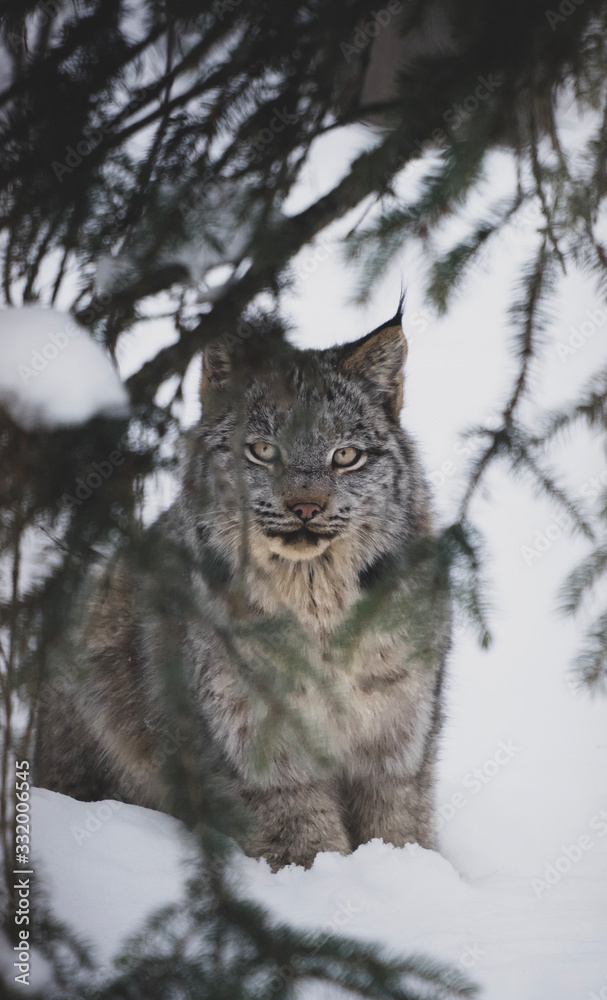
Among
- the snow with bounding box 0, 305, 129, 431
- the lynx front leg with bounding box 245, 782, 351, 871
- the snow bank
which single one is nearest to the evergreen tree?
the snow with bounding box 0, 305, 129, 431

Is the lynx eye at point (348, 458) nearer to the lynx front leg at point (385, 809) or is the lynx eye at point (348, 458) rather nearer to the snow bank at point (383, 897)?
the lynx front leg at point (385, 809)

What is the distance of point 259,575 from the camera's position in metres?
2.53

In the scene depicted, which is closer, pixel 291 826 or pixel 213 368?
pixel 213 368

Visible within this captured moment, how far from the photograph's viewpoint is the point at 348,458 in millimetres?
2518

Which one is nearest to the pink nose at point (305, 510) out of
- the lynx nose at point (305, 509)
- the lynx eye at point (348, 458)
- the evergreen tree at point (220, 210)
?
the lynx nose at point (305, 509)

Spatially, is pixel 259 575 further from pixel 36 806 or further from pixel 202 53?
pixel 202 53

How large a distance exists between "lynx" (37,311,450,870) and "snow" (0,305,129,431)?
660 mm

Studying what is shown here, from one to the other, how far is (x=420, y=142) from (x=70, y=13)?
2.25 ft

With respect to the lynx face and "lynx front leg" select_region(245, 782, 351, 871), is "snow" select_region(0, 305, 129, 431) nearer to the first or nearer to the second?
the lynx face

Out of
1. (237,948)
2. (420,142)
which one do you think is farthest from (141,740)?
(420,142)

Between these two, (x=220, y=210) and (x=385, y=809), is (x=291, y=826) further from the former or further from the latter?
(x=220, y=210)

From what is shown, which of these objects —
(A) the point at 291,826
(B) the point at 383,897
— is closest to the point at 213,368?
(A) the point at 291,826

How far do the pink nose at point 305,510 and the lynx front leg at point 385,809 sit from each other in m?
1.09

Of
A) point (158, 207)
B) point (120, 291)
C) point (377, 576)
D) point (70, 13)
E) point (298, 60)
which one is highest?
point (70, 13)
